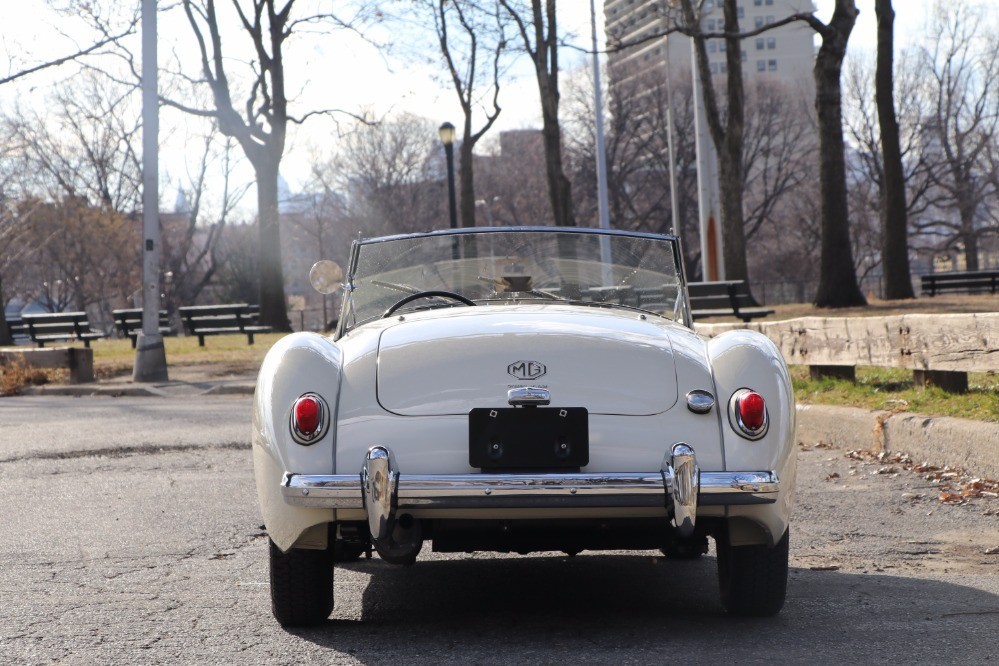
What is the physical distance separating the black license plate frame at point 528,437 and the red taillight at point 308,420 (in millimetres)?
486

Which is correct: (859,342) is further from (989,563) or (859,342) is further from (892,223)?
(892,223)

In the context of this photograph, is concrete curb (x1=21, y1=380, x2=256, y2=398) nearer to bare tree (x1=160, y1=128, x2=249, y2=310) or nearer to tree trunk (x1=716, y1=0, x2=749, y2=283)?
tree trunk (x1=716, y1=0, x2=749, y2=283)

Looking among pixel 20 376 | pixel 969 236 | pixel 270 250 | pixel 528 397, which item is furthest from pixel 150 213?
pixel 969 236

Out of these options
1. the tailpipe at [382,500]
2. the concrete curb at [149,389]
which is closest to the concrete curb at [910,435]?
the tailpipe at [382,500]

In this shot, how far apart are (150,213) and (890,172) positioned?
13662 mm

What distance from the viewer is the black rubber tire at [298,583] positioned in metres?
4.09

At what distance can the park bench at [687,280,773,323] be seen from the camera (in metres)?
20.2

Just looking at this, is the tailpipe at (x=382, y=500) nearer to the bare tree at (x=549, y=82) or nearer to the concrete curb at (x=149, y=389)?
the concrete curb at (x=149, y=389)

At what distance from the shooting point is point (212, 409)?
Result: 44.7ft

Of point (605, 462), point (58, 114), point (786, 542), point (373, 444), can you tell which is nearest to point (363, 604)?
point (373, 444)

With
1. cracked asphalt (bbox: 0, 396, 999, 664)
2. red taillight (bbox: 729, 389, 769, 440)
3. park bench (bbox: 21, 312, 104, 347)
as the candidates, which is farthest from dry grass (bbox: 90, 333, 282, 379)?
red taillight (bbox: 729, 389, 769, 440)

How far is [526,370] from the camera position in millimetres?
3984

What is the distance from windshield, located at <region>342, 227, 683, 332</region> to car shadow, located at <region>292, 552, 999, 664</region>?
1153mm

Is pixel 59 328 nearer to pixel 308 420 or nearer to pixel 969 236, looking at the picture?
pixel 308 420
